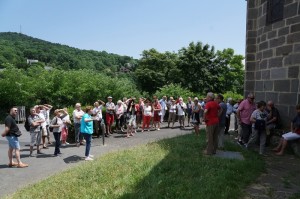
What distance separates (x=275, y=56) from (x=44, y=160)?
832cm

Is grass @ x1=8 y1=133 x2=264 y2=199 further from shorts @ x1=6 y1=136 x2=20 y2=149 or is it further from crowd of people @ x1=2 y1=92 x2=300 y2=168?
shorts @ x1=6 y1=136 x2=20 y2=149

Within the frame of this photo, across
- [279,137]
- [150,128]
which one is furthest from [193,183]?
[150,128]

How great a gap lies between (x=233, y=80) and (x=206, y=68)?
9.14 m

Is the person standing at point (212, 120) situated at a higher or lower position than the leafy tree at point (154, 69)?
lower

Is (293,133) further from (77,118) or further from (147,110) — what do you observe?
(147,110)

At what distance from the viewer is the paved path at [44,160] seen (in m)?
8.63

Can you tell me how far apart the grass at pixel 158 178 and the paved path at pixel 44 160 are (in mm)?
932

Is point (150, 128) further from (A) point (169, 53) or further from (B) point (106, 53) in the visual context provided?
(B) point (106, 53)

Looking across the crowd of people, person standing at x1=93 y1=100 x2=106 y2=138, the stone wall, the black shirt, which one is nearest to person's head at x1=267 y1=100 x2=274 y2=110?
the crowd of people

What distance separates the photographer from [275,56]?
33.3 ft

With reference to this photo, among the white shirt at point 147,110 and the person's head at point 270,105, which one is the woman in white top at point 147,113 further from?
the person's head at point 270,105

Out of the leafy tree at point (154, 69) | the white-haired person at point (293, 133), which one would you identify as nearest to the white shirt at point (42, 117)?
the white-haired person at point (293, 133)

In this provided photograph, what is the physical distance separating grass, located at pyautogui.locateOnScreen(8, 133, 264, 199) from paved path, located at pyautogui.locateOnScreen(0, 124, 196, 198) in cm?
93

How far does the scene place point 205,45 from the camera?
44.6 meters
